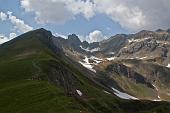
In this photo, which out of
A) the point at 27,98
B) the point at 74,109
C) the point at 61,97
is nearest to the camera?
the point at 74,109

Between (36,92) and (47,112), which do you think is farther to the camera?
(36,92)

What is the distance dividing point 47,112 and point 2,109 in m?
32.7

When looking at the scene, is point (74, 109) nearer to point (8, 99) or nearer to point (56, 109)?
point (56, 109)

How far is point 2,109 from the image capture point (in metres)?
166

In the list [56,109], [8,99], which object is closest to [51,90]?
[8,99]

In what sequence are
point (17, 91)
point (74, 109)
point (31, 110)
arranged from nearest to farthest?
point (74, 109) → point (31, 110) → point (17, 91)

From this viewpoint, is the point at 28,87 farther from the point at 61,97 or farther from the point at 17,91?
the point at 61,97

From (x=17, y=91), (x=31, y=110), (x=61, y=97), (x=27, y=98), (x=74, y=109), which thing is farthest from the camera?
(x=17, y=91)

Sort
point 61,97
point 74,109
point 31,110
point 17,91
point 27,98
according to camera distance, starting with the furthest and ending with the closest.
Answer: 1. point 17,91
2. point 27,98
3. point 61,97
4. point 31,110
5. point 74,109

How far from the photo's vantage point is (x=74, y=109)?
140 m

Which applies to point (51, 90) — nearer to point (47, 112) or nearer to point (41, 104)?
point (41, 104)

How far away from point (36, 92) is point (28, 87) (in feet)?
52.1

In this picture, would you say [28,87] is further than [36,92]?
Yes

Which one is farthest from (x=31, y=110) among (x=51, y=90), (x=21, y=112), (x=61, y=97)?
(x=51, y=90)
